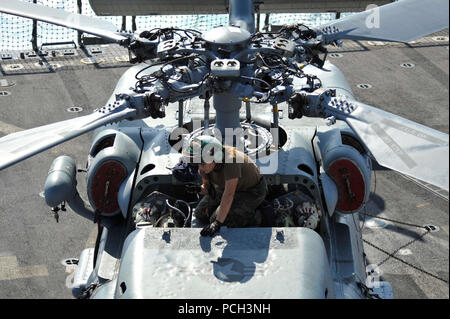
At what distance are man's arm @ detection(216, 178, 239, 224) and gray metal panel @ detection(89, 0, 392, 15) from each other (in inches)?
341

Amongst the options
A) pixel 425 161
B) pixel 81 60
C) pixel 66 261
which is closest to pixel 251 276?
pixel 425 161

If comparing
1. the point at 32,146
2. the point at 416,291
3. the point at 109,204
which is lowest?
the point at 416,291

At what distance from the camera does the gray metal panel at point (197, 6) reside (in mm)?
15688

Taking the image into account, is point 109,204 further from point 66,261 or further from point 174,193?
point 66,261

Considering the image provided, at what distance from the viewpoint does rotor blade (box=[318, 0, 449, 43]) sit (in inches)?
366

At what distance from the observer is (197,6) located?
16.2 m

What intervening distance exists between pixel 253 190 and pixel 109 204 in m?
3.04

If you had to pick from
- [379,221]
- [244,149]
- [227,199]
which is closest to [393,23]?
[244,149]

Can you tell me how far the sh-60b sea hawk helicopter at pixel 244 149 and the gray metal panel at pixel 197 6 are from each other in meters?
4.77

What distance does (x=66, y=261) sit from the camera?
473 inches

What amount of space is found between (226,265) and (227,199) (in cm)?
90

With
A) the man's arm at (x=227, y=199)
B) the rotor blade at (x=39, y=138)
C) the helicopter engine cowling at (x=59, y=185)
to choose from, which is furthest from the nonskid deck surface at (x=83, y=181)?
the rotor blade at (x=39, y=138)
